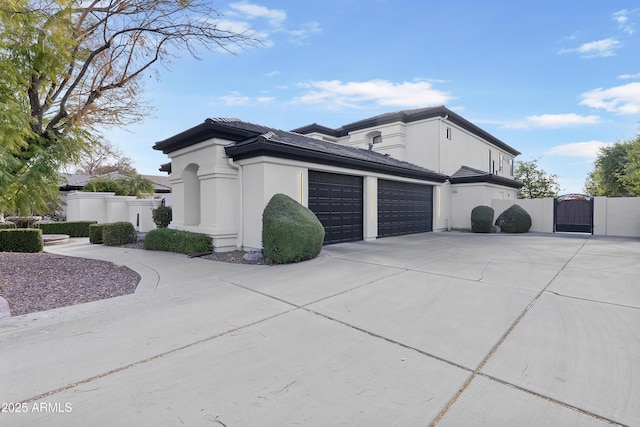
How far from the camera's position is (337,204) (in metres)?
11.7

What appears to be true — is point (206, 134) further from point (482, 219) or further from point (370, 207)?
point (482, 219)

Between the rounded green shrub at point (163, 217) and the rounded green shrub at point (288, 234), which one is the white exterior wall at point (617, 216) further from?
the rounded green shrub at point (163, 217)

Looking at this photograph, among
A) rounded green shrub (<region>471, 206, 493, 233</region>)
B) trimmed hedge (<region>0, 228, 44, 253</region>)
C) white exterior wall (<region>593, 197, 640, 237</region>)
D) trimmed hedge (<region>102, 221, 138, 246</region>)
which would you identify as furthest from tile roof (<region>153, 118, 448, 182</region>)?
white exterior wall (<region>593, 197, 640, 237</region>)

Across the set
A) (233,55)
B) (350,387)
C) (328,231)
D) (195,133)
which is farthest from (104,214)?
(350,387)

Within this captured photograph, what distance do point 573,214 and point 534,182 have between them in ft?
68.6

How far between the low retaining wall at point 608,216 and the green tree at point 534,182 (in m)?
18.7

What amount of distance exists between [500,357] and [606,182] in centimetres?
3745

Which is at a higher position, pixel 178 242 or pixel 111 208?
pixel 111 208

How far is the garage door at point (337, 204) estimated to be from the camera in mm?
10891

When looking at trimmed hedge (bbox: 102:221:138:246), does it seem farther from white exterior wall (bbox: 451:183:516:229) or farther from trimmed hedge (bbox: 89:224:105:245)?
white exterior wall (bbox: 451:183:516:229)

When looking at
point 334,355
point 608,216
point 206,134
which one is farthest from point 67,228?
point 608,216

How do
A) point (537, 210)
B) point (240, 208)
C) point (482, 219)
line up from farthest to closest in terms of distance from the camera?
point (537, 210) → point (482, 219) → point (240, 208)

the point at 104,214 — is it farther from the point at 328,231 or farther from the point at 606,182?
the point at 606,182

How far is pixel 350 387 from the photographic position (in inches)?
105
